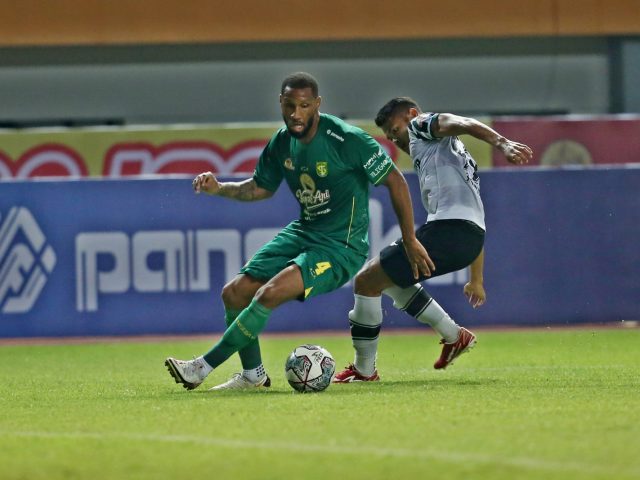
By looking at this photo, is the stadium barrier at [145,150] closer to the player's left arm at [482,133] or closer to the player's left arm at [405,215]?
the player's left arm at [482,133]

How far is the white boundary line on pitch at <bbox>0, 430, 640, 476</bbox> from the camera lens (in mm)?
5121

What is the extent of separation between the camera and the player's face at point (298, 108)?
833 centimetres

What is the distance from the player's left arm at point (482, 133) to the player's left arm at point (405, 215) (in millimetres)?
497

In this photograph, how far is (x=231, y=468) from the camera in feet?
17.4

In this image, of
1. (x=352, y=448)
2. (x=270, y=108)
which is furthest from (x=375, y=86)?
(x=352, y=448)

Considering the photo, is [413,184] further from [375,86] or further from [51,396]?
[375,86]

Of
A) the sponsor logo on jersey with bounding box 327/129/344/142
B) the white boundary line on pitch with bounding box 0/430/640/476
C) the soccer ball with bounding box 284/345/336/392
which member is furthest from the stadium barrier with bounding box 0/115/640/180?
the white boundary line on pitch with bounding box 0/430/640/476

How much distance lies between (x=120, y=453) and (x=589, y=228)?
966 cm

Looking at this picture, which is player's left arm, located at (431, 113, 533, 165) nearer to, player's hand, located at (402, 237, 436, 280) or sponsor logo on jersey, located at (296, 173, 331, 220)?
player's hand, located at (402, 237, 436, 280)

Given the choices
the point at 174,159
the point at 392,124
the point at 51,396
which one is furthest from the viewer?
the point at 174,159

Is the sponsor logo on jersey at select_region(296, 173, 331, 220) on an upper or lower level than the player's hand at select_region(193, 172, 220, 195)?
lower

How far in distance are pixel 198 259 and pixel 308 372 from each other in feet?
20.9

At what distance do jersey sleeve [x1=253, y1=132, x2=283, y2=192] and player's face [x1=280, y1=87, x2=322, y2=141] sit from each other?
0.48m

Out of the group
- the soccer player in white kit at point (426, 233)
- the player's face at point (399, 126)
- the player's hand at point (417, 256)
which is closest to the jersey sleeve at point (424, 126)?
the soccer player in white kit at point (426, 233)
